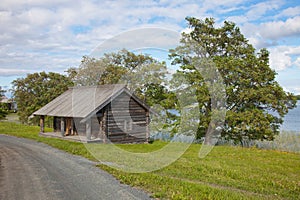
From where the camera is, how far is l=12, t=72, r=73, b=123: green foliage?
47594 millimetres

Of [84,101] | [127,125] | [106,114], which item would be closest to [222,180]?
[106,114]

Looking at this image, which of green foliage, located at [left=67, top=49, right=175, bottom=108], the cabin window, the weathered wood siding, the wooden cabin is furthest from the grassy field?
green foliage, located at [left=67, top=49, right=175, bottom=108]

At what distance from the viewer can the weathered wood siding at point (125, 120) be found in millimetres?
23391

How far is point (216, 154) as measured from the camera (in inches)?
744

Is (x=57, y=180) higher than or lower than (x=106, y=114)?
lower

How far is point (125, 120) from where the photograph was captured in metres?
24.4

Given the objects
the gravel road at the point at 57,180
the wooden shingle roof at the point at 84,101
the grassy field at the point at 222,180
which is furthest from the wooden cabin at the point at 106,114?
the gravel road at the point at 57,180

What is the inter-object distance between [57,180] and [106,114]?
12506mm

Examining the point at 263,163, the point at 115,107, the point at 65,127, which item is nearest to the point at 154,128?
the point at 115,107

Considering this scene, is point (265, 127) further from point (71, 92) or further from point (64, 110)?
point (71, 92)

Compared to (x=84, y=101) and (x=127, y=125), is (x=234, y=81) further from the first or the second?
(x=84, y=101)

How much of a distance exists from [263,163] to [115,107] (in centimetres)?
1221

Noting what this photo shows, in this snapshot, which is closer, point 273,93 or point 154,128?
point 273,93

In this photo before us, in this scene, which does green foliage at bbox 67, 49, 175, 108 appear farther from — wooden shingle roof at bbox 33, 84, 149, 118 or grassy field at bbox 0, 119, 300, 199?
grassy field at bbox 0, 119, 300, 199
